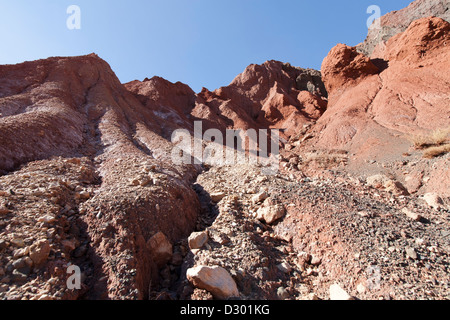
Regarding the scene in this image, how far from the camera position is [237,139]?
20422 mm

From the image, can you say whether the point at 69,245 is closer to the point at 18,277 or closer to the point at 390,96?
the point at 18,277

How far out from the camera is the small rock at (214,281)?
3.20 m

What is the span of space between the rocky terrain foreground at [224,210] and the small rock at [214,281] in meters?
0.02

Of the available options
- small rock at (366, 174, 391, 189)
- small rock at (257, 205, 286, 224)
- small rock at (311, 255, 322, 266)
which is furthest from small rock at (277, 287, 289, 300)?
small rock at (366, 174, 391, 189)

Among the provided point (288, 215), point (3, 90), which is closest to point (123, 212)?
point (288, 215)

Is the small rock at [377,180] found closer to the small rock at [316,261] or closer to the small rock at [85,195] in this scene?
the small rock at [316,261]

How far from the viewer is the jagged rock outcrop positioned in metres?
17.1

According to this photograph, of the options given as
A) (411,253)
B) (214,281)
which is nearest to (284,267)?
(214,281)

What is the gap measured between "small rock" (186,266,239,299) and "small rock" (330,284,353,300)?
1490 millimetres

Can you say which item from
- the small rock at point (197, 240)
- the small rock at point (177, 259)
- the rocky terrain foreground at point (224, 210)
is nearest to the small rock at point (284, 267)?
the rocky terrain foreground at point (224, 210)

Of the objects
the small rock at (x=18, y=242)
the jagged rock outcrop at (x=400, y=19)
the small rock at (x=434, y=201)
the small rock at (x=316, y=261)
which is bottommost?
the small rock at (x=316, y=261)

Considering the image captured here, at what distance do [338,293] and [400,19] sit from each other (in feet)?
87.5
